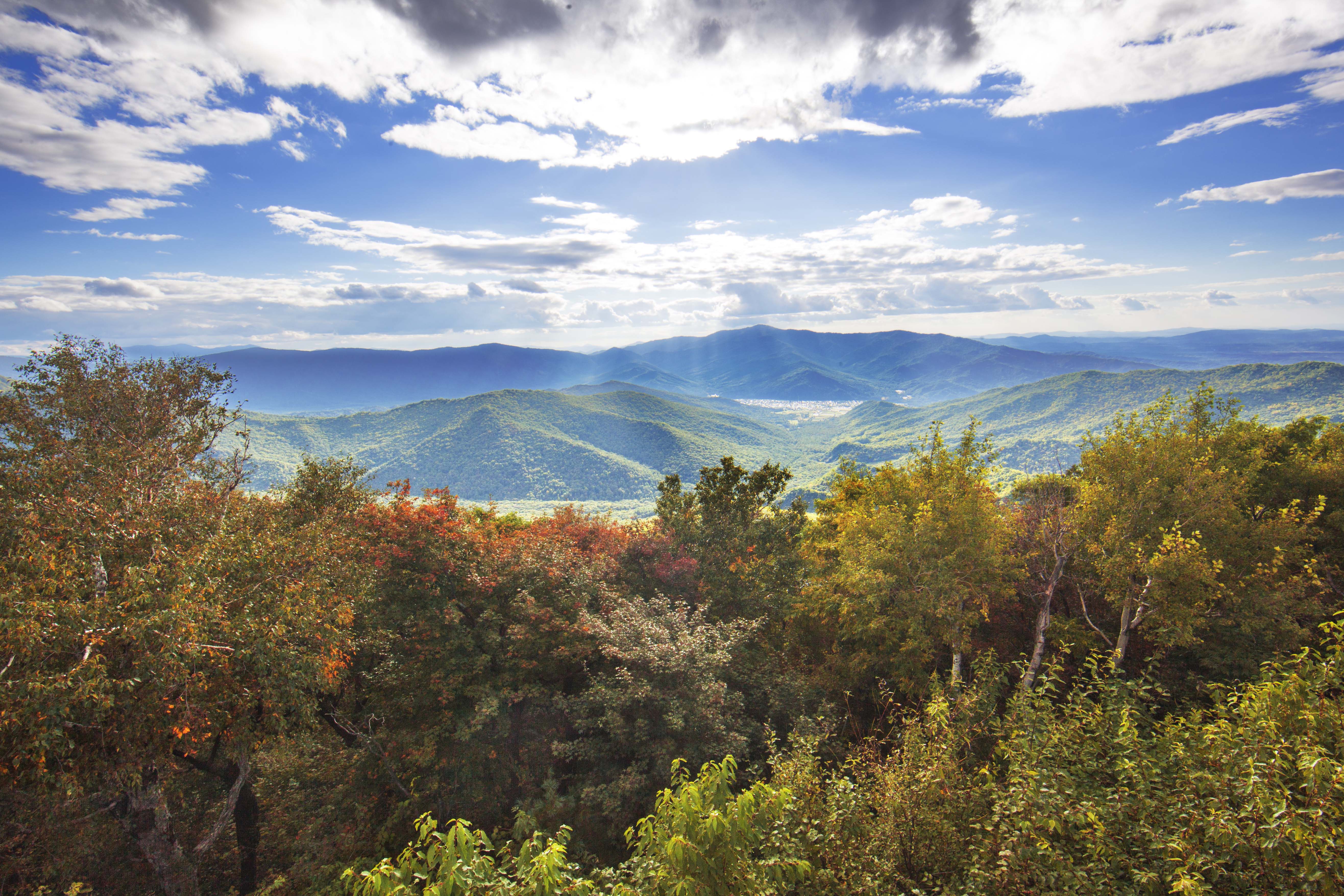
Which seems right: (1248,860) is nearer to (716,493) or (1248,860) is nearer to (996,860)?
(996,860)

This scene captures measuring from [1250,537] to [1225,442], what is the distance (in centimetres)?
621

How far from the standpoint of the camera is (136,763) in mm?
10031

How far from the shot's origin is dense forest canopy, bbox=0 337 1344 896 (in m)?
→ 6.71

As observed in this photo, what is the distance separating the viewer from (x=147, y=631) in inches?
376

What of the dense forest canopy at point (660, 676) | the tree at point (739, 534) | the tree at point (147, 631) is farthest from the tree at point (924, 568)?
the tree at point (147, 631)

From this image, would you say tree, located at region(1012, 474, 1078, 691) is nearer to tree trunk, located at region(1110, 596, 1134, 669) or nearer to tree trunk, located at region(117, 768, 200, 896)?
tree trunk, located at region(1110, 596, 1134, 669)

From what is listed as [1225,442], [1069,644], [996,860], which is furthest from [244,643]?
[1225,442]

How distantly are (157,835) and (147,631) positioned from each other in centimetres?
657

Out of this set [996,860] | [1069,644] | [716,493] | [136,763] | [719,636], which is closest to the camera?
[996,860]

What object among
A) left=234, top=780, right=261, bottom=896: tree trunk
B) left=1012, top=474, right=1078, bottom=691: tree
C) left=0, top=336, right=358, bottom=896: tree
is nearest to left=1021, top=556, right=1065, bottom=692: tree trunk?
left=1012, top=474, right=1078, bottom=691: tree

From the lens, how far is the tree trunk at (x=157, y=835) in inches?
463

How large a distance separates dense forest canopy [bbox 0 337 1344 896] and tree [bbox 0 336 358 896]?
9 centimetres

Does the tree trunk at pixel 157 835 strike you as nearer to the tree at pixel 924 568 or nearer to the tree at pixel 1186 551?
the tree at pixel 924 568

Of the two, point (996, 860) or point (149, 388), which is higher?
point (149, 388)
